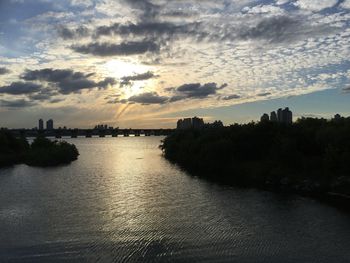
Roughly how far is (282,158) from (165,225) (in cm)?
3178

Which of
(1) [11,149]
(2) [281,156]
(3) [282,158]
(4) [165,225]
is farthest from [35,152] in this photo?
(4) [165,225]

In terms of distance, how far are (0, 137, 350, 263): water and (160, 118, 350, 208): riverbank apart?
21.4 feet

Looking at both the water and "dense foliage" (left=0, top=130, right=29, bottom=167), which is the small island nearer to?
"dense foliage" (left=0, top=130, right=29, bottom=167)

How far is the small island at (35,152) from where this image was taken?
3253 inches

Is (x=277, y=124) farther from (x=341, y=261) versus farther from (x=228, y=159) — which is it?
(x=341, y=261)

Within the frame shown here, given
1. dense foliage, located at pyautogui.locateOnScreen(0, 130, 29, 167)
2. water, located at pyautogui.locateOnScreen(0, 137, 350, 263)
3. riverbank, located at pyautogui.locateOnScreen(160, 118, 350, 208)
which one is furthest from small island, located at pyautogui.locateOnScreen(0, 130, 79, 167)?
water, located at pyautogui.locateOnScreen(0, 137, 350, 263)

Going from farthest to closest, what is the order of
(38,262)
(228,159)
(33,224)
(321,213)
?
1. (228,159)
2. (321,213)
3. (33,224)
4. (38,262)

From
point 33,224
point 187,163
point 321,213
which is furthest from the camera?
point 187,163

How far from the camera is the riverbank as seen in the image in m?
48.7

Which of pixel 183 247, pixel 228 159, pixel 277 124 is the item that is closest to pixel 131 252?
pixel 183 247

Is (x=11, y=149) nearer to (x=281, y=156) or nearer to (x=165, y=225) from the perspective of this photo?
(x=281, y=156)

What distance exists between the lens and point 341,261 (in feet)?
77.0

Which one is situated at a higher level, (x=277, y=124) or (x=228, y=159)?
(x=277, y=124)

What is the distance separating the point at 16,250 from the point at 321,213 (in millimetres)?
24942
